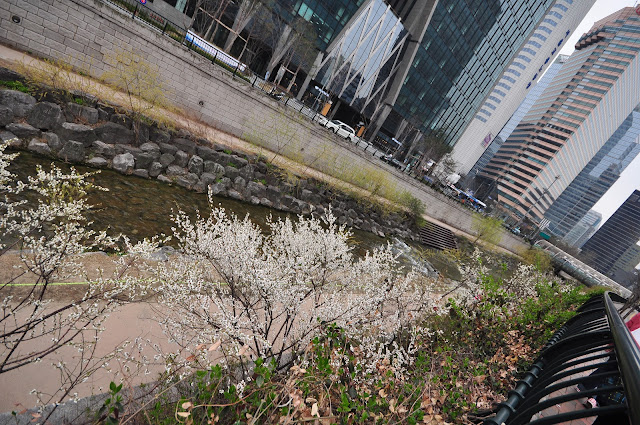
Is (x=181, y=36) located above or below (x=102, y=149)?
above

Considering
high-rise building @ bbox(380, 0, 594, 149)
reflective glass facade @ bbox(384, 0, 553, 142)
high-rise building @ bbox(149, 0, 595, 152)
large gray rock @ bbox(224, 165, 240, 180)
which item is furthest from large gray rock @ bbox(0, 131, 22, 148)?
reflective glass facade @ bbox(384, 0, 553, 142)

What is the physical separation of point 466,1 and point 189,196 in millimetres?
66225

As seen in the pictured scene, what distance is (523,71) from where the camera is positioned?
8456 cm

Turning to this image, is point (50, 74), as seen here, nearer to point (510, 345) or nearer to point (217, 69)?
point (217, 69)

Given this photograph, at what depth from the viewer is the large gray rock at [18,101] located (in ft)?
31.0

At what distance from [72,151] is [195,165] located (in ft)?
14.6

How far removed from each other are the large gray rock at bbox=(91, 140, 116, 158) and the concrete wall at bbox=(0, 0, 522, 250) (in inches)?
240

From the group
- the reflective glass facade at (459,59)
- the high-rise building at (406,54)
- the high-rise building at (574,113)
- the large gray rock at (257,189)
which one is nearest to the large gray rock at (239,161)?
the large gray rock at (257,189)

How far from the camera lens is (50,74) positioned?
1110 centimetres

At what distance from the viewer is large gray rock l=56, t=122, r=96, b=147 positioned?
10.4 meters

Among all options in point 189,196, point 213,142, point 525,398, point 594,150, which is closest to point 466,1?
point 213,142

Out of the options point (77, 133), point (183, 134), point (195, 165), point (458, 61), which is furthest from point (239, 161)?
point (458, 61)

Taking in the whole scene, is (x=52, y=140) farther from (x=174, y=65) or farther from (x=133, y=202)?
(x=174, y=65)

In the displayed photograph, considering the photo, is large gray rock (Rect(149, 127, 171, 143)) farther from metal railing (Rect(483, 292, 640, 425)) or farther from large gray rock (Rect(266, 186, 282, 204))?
metal railing (Rect(483, 292, 640, 425))
